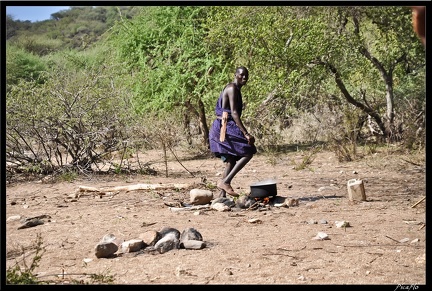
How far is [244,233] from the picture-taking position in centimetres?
509

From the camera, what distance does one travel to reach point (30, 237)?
16.0 feet

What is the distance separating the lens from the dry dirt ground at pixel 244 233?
3812 millimetres

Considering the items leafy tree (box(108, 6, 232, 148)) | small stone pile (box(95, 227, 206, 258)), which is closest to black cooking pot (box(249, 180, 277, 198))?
small stone pile (box(95, 227, 206, 258))

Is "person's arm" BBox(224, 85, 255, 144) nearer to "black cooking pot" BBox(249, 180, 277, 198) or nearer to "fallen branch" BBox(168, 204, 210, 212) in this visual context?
"black cooking pot" BBox(249, 180, 277, 198)

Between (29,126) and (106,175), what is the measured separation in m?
1.25

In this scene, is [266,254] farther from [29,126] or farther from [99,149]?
[99,149]

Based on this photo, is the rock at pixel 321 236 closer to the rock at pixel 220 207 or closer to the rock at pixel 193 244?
the rock at pixel 193 244

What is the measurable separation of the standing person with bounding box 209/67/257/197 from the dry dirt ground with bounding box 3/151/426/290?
60cm

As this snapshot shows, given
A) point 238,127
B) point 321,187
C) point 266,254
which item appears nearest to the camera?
point 266,254

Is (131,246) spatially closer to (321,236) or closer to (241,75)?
(321,236)

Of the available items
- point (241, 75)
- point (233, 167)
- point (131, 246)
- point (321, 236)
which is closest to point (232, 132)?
point (233, 167)

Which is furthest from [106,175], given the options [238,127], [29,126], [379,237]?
[379,237]

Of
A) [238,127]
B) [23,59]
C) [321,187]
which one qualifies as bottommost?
[321,187]

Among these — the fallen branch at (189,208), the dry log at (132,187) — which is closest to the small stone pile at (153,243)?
the fallen branch at (189,208)
